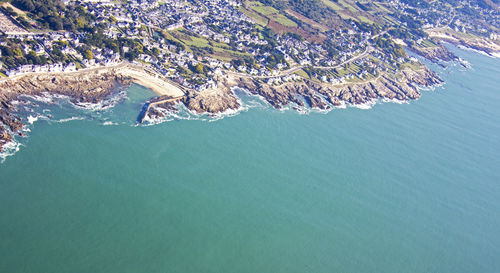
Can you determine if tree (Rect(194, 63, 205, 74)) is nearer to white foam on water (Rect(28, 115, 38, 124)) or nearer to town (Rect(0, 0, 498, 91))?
town (Rect(0, 0, 498, 91))

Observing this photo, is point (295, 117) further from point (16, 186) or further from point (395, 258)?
point (16, 186)

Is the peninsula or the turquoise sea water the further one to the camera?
the peninsula

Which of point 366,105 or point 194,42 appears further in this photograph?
point 366,105

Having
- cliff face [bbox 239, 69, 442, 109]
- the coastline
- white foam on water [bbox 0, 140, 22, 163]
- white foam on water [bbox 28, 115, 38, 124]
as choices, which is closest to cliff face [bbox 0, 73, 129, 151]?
white foam on water [bbox 0, 140, 22, 163]

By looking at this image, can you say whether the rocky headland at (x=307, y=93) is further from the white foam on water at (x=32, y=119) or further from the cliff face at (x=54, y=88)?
the white foam on water at (x=32, y=119)

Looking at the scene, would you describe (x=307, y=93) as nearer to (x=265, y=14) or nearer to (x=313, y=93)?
(x=313, y=93)

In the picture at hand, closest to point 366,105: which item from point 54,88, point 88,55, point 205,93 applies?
point 205,93
